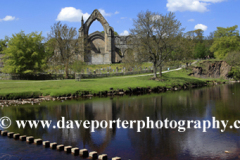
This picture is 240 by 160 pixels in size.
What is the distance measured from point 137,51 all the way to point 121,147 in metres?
33.1

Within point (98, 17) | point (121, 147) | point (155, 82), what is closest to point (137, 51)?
point (155, 82)

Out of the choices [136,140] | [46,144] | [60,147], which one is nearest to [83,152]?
[60,147]

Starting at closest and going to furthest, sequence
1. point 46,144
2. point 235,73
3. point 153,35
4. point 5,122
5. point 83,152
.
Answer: point 83,152 < point 46,144 < point 5,122 < point 153,35 < point 235,73

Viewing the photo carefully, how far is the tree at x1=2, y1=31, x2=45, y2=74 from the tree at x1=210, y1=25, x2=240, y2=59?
205 feet

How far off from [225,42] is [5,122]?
83.3 m

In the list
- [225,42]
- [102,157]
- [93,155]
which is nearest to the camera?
[102,157]

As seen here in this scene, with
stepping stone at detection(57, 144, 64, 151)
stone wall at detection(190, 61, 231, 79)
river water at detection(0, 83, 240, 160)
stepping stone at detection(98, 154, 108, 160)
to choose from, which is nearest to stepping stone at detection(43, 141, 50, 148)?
river water at detection(0, 83, 240, 160)

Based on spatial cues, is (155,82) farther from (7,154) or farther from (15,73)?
(7,154)

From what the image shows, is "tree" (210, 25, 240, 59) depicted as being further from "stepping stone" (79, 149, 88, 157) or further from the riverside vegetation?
"stepping stone" (79, 149, 88, 157)

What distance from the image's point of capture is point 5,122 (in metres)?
17.1

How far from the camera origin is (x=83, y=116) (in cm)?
1873

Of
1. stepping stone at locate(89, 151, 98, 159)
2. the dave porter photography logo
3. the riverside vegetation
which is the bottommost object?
stepping stone at locate(89, 151, 98, 159)

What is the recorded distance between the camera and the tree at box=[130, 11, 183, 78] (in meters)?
42.3

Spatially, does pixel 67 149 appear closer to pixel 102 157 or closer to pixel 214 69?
pixel 102 157
